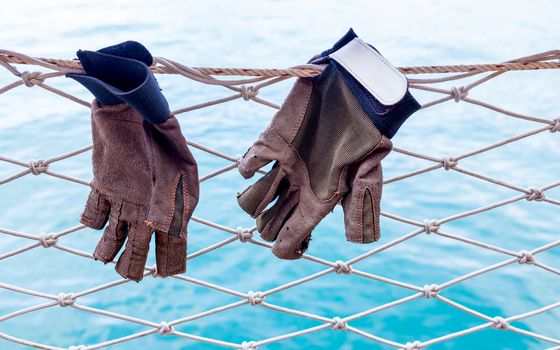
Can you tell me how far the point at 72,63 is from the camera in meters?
0.87

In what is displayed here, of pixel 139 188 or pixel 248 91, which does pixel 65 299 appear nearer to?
pixel 139 188

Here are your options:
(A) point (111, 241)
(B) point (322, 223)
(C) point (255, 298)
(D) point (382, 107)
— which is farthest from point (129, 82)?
(B) point (322, 223)

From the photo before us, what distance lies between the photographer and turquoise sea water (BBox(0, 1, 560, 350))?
236 cm

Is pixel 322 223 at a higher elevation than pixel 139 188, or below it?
higher

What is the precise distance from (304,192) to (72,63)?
369 millimetres

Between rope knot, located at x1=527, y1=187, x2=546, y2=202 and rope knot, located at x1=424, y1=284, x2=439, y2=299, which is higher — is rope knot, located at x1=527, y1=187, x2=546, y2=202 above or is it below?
above

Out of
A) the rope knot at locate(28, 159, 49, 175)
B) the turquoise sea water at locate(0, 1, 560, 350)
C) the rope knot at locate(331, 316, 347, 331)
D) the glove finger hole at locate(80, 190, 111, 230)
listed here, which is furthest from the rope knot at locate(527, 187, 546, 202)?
the turquoise sea water at locate(0, 1, 560, 350)

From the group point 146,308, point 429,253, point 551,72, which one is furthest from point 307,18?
point 146,308

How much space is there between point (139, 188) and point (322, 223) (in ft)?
6.43

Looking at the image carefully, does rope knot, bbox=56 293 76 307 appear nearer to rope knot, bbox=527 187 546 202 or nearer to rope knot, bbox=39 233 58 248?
rope knot, bbox=39 233 58 248

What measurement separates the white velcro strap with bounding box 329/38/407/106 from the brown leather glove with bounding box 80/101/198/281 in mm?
246

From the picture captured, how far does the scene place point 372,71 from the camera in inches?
34.8

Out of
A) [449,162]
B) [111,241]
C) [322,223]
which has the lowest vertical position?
[111,241]

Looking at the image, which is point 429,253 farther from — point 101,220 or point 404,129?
point 101,220
